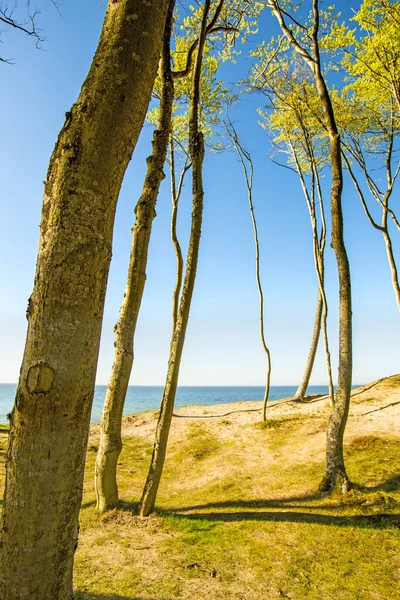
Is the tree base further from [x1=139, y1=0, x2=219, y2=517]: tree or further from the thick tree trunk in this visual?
the thick tree trunk

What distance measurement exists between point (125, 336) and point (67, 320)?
4.15m

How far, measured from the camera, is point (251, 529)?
5.27 metres

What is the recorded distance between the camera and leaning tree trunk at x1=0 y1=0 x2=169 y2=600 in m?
1.75

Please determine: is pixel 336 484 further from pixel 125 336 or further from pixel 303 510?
pixel 125 336

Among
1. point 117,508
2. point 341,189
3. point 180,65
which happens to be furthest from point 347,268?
point 180,65

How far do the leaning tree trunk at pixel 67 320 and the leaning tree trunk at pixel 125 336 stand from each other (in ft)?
12.6

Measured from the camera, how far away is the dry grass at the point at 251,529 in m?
3.89

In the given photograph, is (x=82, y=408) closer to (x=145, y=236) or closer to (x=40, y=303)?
(x=40, y=303)

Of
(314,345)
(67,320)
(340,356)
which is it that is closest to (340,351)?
(340,356)

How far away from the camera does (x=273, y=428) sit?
39.4 feet

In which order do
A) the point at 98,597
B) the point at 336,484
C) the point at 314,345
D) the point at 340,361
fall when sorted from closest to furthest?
the point at 98,597 < the point at 336,484 < the point at 340,361 < the point at 314,345

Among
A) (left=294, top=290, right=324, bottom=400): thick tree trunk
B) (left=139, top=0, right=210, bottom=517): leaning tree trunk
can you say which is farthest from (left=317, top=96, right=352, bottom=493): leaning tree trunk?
(left=294, top=290, right=324, bottom=400): thick tree trunk

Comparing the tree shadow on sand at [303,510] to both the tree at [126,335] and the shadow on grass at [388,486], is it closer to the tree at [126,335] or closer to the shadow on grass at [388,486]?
the shadow on grass at [388,486]

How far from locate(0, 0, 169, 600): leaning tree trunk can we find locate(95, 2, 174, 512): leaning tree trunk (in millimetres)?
3845
